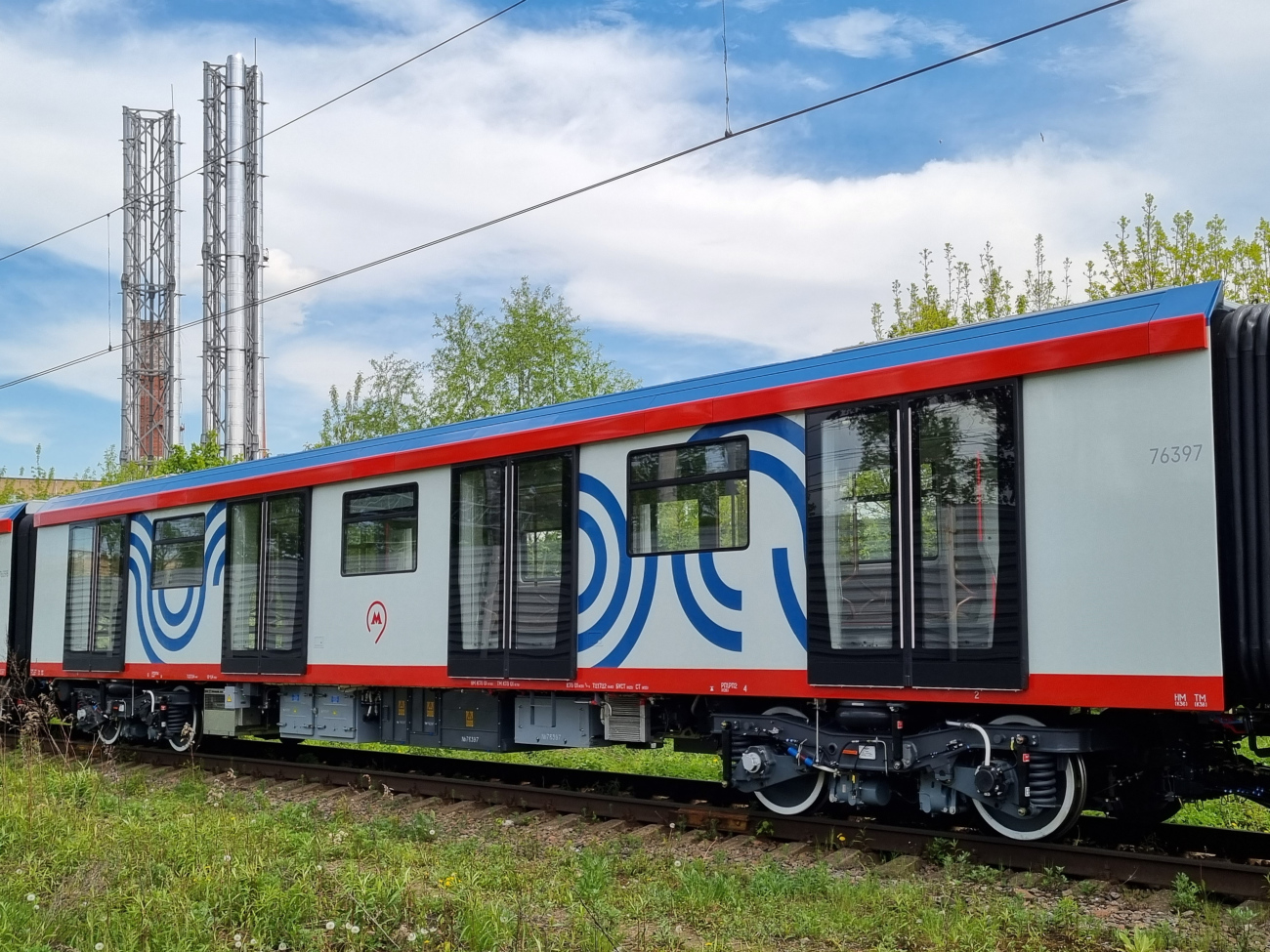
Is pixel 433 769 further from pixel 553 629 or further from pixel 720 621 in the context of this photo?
A: pixel 720 621

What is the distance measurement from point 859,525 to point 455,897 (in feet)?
12.6

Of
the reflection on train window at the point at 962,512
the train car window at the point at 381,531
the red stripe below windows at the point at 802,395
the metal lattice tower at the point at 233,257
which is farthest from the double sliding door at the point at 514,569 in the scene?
the metal lattice tower at the point at 233,257

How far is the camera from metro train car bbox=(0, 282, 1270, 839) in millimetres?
7379

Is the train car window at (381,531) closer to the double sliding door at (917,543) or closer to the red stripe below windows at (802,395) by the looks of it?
the red stripe below windows at (802,395)

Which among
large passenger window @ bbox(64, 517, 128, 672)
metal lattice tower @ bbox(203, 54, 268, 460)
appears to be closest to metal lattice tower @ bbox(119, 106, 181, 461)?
metal lattice tower @ bbox(203, 54, 268, 460)

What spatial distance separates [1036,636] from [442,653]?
6.01m

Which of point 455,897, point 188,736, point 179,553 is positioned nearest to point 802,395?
point 455,897

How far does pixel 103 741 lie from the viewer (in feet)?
55.0

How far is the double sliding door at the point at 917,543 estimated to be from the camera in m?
8.04

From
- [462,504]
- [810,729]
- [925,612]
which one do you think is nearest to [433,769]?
[462,504]

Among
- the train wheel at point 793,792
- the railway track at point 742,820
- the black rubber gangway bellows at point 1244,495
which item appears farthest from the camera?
the train wheel at point 793,792

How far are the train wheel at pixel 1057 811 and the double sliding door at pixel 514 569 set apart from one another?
3.94 meters

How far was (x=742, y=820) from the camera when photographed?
9500 millimetres

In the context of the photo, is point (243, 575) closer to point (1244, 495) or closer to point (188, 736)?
point (188, 736)
